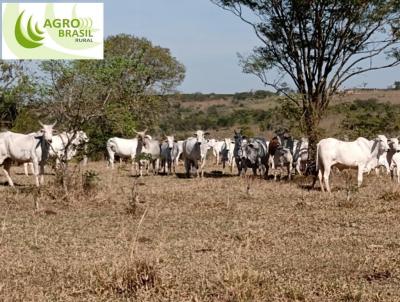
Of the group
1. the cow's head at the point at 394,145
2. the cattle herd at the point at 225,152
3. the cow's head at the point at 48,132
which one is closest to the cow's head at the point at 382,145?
the cattle herd at the point at 225,152

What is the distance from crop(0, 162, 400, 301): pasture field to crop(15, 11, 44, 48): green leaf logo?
4042 mm

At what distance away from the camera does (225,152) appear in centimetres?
3066

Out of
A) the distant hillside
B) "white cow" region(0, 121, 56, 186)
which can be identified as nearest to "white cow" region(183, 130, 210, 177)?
the distant hillside

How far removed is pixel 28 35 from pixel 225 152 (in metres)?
14.8

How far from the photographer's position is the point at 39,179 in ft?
59.2

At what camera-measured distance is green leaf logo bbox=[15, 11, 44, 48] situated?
1716cm

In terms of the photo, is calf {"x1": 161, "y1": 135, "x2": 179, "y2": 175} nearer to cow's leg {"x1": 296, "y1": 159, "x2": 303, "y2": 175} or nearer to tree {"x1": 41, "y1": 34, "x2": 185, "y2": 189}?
cow's leg {"x1": 296, "y1": 159, "x2": 303, "y2": 175}

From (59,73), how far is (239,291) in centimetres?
969

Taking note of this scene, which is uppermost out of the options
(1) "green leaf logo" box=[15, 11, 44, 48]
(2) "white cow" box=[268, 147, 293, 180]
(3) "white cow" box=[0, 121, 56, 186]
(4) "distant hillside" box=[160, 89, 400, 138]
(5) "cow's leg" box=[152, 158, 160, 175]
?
(1) "green leaf logo" box=[15, 11, 44, 48]

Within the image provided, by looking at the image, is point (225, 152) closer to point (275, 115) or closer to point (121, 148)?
point (121, 148)

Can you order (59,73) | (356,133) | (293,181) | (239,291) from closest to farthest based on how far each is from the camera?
(239,291), (59,73), (293,181), (356,133)

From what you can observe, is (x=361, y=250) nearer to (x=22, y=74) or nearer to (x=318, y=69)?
(x=22, y=74)

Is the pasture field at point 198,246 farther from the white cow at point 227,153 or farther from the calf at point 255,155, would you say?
the white cow at point 227,153

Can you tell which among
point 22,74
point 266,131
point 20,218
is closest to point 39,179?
point 22,74
